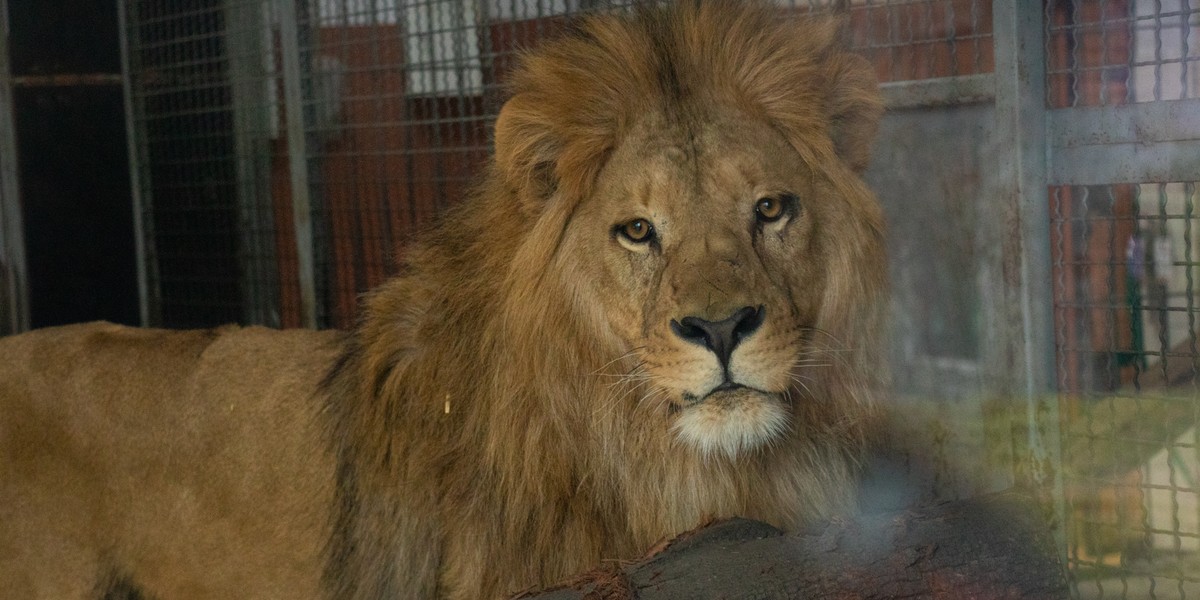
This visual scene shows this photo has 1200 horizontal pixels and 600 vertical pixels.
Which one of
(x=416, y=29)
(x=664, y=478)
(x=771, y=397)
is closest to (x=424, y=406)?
(x=664, y=478)

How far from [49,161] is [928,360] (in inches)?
193

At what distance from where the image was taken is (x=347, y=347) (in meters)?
3.58

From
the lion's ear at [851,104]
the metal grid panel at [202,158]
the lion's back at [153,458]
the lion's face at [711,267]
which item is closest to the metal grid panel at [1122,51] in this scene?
the lion's ear at [851,104]

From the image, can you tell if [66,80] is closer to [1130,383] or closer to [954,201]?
[954,201]

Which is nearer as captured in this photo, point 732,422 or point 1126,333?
point 732,422

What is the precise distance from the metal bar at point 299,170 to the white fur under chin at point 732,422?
395cm

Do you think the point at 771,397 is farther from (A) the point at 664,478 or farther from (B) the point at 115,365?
(B) the point at 115,365

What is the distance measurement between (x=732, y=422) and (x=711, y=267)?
335mm

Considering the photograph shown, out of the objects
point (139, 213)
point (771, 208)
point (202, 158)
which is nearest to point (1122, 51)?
point (771, 208)

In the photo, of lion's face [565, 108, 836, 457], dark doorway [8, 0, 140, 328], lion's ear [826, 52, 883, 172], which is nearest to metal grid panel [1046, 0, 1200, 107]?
lion's ear [826, 52, 883, 172]

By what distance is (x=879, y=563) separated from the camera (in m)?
2.28

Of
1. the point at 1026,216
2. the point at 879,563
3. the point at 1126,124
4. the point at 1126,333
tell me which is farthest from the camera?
the point at 1026,216

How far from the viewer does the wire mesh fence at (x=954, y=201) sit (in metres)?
3.66

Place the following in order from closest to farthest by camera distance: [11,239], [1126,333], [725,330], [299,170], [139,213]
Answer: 1. [725,330]
2. [1126,333]
3. [299,170]
4. [11,239]
5. [139,213]
